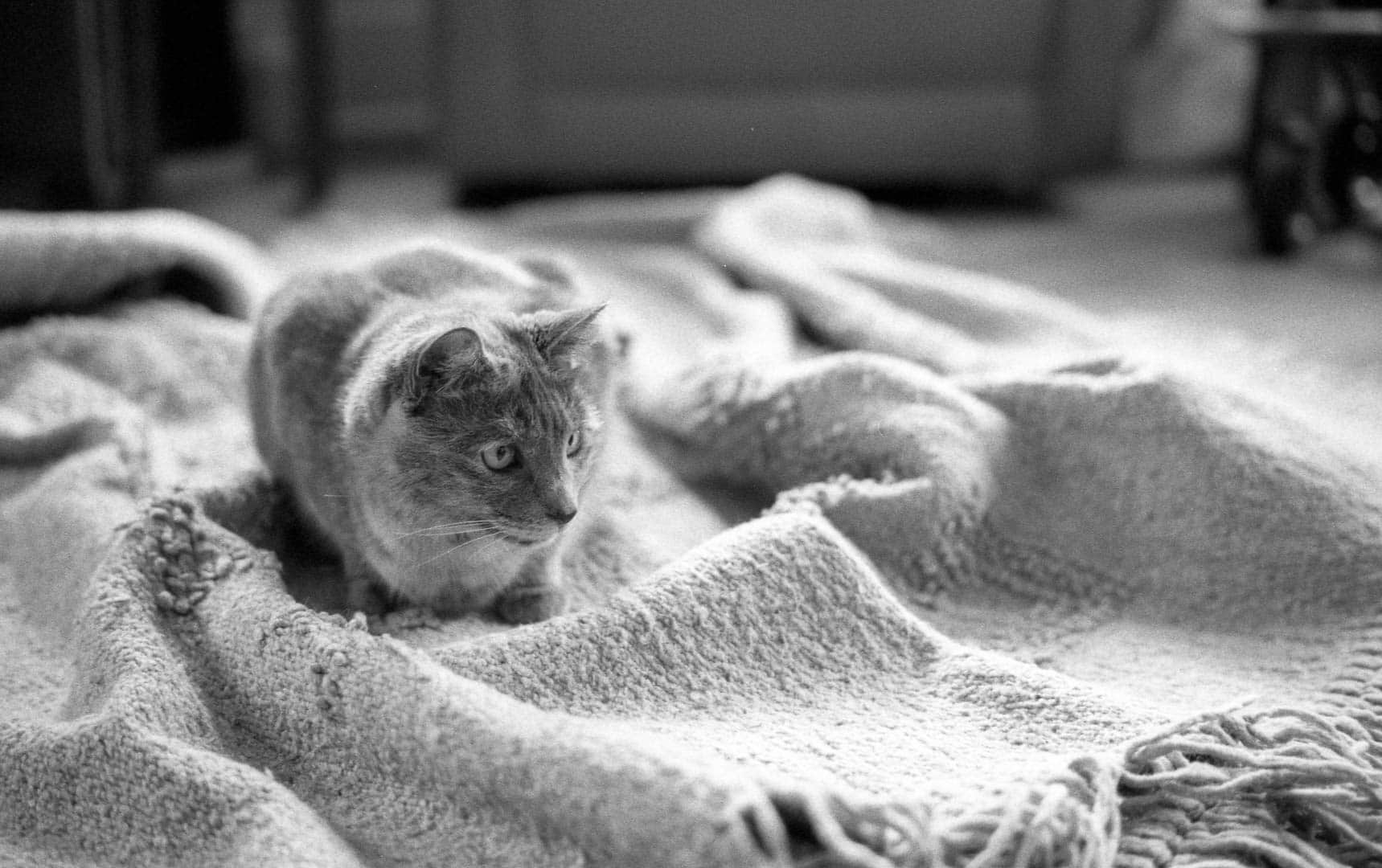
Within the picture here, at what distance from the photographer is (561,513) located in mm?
Result: 1018

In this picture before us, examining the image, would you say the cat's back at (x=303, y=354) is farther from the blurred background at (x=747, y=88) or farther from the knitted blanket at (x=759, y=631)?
the blurred background at (x=747, y=88)

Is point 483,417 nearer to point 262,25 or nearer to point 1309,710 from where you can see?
point 1309,710

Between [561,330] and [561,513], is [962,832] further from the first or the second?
[561,330]

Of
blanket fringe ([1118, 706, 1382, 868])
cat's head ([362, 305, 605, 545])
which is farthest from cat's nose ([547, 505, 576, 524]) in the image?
blanket fringe ([1118, 706, 1382, 868])

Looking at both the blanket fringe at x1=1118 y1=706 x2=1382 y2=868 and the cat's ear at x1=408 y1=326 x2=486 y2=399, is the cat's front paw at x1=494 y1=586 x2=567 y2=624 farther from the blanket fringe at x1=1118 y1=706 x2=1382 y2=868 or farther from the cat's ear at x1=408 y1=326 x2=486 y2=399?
the blanket fringe at x1=1118 y1=706 x2=1382 y2=868

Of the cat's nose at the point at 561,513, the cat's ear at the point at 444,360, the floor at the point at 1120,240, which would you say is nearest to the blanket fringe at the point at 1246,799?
the cat's nose at the point at 561,513

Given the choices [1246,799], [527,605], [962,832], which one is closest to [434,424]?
[527,605]

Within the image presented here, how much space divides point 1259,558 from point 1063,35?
6.06 feet

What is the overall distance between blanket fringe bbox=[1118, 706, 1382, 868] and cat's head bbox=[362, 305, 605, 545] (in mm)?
472

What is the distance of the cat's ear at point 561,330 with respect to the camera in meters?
1.05

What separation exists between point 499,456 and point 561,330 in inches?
4.6

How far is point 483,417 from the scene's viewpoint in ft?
3.33

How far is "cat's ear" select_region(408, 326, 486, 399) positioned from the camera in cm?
97

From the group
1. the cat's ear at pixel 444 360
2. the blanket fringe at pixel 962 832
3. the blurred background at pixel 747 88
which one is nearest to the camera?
the blanket fringe at pixel 962 832
